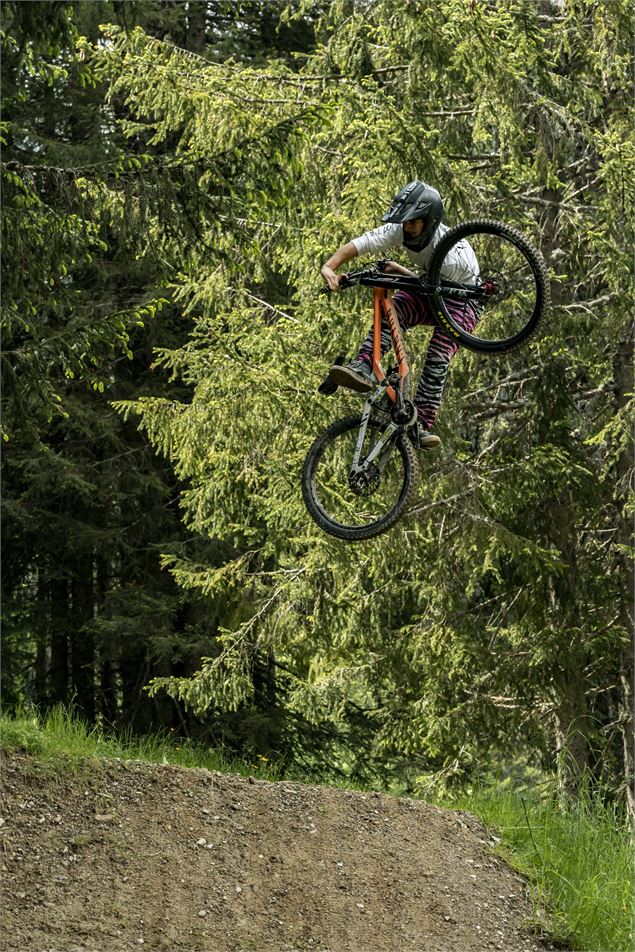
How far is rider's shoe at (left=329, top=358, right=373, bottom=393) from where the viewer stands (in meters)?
5.53

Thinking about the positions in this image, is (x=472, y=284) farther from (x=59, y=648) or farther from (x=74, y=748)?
(x=59, y=648)

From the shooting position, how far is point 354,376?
5.54m

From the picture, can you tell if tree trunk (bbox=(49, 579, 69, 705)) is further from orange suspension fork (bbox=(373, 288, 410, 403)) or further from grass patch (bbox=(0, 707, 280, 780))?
orange suspension fork (bbox=(373, 288, 410, 403))

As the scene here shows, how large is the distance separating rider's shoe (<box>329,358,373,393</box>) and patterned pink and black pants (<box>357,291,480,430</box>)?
A: 0.08 meters

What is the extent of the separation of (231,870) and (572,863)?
222cm

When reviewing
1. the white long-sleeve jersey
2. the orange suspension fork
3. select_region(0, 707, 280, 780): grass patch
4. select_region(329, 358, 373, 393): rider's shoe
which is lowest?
select_region(0, 707, 280, 780): grass patch

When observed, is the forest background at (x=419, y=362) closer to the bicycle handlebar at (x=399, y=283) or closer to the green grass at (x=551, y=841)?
the green grass at (x=551, y=841)

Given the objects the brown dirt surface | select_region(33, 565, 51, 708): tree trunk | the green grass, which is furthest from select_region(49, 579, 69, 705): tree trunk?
the brown dirt surface

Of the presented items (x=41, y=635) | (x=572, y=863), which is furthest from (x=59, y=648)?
(x=572, y=863)

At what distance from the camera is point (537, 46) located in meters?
9.20

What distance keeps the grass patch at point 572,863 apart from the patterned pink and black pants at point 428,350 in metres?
3.14

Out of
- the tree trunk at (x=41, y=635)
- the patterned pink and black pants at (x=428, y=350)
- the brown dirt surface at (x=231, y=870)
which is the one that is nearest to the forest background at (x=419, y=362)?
the tree trunk at (x=41, y=635)

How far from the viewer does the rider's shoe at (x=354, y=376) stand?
553 cm

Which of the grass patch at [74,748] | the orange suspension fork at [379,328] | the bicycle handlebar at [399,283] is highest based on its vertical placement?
the bicycle handlebar at [399,283]
